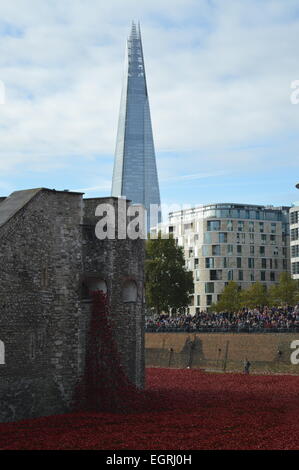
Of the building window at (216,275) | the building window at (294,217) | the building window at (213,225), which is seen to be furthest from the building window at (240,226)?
the building window at (294,217)

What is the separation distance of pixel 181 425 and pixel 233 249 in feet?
359

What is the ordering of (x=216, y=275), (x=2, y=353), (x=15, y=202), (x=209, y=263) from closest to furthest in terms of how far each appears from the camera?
(x=2, y=353) < (x=15, y=202) < (x=216, y=275) < (x=209, y=263)

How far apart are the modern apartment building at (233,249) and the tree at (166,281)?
3798 cm

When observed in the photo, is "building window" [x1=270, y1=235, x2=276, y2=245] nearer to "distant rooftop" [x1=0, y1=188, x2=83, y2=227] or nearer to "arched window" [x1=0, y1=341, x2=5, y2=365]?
"distant rooftop" [x1=0, y1=188, x2=83, y2=227]

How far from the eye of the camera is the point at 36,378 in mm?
31578

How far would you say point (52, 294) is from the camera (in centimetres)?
3284

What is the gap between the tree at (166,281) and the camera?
9781 cm

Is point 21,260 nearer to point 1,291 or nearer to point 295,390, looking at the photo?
point 1,291

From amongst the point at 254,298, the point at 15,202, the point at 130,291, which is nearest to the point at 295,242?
the point at 254,298

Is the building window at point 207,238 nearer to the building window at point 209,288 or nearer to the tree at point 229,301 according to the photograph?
the building window at point 209,288

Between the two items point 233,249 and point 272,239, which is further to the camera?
point 272,239

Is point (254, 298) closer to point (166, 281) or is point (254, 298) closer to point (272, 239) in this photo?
point (166, 281)

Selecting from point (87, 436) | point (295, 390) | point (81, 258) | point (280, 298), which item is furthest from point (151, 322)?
point (87, 436)

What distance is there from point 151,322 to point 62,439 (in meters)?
48.5
